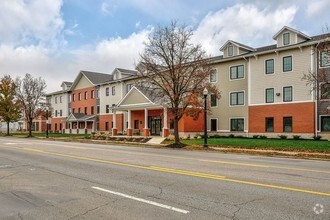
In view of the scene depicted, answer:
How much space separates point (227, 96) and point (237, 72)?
10.2 feet

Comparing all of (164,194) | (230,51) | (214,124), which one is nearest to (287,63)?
(230,51)

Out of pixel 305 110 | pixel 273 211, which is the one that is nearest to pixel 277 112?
pixel 305 110

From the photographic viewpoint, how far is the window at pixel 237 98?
3859 centimetres

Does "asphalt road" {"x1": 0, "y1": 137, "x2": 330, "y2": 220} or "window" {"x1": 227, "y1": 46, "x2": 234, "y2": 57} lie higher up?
"window" {"x1": 227, "y1": 46, "x2": 234, "y2": 57}

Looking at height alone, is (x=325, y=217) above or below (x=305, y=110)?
below

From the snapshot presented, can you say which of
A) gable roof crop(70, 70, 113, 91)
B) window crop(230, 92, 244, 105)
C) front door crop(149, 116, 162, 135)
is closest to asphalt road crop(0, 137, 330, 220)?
window crop(230, 92, 244, 105)

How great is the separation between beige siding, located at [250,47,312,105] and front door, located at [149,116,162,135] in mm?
13167

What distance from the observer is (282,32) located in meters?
34.4

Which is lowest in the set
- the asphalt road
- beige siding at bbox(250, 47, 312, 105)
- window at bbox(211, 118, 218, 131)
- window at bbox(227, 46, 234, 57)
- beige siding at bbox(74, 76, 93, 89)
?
the asphalt road

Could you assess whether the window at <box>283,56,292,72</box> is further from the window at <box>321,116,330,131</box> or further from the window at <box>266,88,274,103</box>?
the window at <box>321,116,330,131</box>

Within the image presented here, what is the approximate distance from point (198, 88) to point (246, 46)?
1408cm

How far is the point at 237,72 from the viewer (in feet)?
128

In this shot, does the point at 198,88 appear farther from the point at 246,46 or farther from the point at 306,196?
the point at 306,196

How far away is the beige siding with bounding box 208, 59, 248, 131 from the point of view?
3819 centimetres
